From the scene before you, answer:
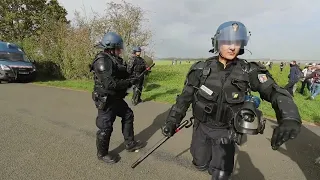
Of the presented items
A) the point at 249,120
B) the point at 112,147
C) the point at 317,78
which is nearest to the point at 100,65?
the point at 112,147

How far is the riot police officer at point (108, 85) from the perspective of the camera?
152 inches

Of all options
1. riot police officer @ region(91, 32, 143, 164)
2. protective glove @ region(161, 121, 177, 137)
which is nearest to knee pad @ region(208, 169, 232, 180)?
protective glove @ region(161, 121, 177, 137)

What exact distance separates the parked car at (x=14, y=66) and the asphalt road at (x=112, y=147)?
7.86 m

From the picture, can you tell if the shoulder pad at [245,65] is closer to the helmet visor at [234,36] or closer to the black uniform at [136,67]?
the helmet visor at [234,36]

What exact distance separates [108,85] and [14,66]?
41.1ft

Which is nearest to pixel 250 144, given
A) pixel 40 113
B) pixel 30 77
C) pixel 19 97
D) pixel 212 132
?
pixel 212 132

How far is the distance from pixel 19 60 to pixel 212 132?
15.3 metres

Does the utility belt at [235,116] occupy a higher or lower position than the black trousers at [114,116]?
higher

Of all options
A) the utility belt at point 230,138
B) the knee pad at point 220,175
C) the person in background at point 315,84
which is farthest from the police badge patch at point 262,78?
the person in background at point 315,84

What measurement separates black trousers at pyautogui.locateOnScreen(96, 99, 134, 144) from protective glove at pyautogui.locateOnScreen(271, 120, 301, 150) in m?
2.70

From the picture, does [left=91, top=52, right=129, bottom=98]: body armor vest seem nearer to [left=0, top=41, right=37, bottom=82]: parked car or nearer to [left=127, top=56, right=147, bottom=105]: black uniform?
[left=127, top=56, right=147, bottom=105]: black uniform

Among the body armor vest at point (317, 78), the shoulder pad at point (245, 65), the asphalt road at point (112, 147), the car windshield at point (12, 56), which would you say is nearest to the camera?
the shoulder pad at point (245, 65)

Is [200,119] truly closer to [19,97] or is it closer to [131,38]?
[19,97]

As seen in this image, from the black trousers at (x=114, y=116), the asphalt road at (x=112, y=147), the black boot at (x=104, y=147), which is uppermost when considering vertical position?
the black trousers at (x=114, y=116)
